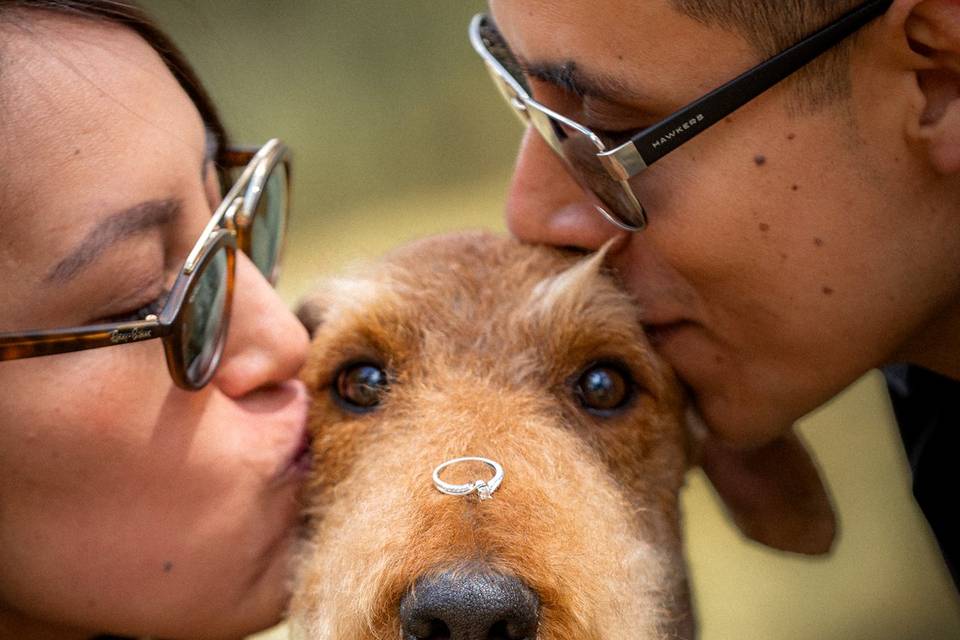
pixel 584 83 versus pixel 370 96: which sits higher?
pixel 584 83

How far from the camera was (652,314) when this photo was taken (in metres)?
2.62

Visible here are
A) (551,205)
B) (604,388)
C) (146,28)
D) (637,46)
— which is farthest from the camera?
(551,205)

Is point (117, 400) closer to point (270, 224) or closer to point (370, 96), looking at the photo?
point (270, 224)

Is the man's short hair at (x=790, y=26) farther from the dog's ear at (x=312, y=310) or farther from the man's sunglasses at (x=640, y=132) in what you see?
the dog's ear at (x=312, y=310)

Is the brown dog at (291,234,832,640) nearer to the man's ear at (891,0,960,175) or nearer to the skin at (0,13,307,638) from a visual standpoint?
the skin at (0,13,307,638)

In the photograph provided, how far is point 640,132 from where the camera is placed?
2.20 m

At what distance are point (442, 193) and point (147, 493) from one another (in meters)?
5.46

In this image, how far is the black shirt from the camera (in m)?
2.69

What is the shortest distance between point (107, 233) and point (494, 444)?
91 centimetres

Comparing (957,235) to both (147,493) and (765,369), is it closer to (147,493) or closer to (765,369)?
(765,369)

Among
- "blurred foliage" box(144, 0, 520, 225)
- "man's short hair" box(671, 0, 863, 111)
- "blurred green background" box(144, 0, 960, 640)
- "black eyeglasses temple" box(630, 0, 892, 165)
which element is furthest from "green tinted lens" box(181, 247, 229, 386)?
"blurred foliage" box(144, 0, 520, 225)

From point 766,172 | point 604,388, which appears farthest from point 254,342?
point 766,172

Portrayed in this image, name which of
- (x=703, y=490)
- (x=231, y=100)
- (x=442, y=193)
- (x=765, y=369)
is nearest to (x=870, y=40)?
(x=765, y=369)

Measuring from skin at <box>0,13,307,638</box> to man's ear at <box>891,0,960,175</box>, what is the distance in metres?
1.48
